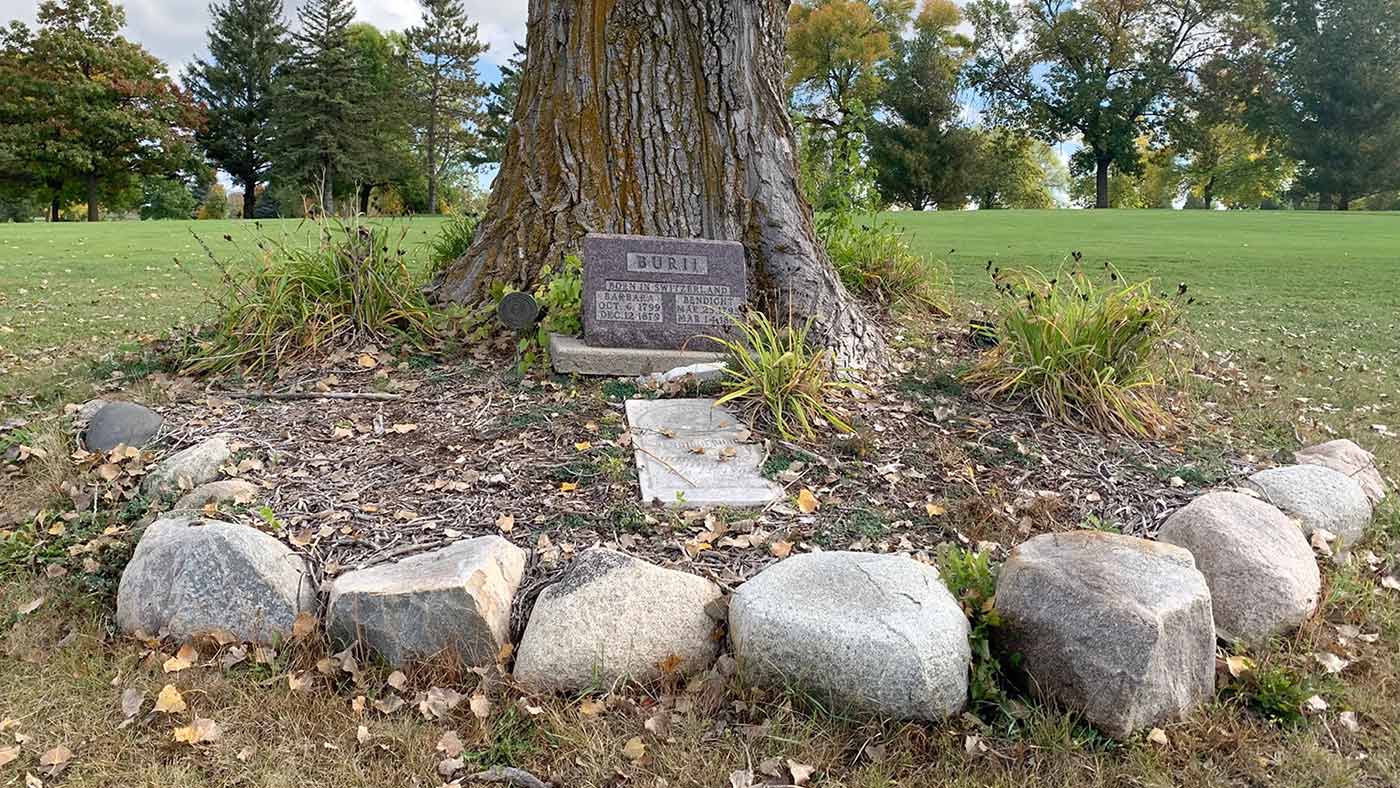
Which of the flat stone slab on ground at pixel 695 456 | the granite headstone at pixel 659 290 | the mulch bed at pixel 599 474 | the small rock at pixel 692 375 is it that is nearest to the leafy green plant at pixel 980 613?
the mulch bed at pixel 599 474

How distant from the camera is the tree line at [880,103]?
120 feet

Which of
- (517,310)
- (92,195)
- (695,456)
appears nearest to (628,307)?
(517,310)

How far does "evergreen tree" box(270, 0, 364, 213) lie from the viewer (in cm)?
3806

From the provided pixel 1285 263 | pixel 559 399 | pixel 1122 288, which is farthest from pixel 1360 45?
pixel 559 399

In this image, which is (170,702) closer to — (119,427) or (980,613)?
(119,427)

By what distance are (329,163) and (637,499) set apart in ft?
130

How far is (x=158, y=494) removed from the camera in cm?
360

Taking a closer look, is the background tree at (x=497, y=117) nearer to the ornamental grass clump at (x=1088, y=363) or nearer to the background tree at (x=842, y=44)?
the background tree at (x=842, y=44)

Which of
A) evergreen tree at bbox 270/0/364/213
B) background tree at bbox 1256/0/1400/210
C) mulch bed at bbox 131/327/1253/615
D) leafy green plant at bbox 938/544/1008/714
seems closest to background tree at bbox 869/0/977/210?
background tree at bbox 1256/0/1400/210

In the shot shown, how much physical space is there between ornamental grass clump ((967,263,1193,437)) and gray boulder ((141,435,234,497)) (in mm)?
3674

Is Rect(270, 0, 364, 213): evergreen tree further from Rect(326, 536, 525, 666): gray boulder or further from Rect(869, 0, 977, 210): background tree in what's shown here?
Rect(326, 536, 525, 666): gray boulder

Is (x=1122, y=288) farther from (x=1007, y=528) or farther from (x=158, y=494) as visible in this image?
(x=158, y=494)

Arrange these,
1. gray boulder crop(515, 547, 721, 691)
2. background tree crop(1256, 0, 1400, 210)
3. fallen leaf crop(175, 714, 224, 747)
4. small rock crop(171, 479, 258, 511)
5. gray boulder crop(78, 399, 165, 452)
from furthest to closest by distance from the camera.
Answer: background tree crop(1256, 0, 1400, 210) → gray boulder crop(78, 399, 165, 452) → small rock crop(171, 479, 258, 511) → gray boulder crop(515, 547, 721, 691) → fallen leaf crop(175, 714, 224, 747)

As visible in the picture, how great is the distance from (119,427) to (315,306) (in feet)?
4.32
